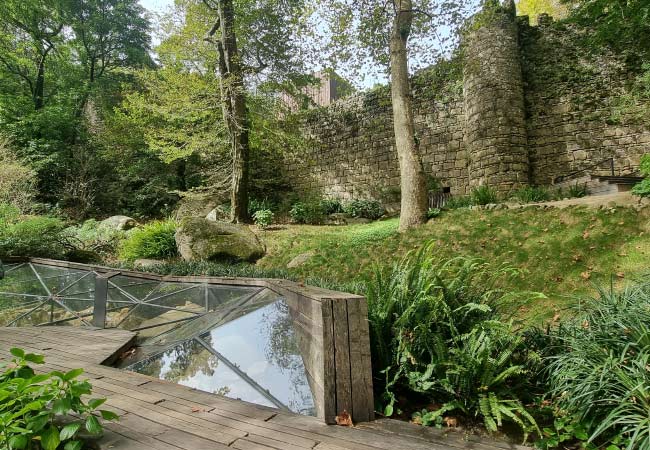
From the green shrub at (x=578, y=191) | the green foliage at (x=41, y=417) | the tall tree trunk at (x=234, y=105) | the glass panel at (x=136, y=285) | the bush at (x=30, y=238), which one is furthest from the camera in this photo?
the tall tree trunk at (x=234, y=105)

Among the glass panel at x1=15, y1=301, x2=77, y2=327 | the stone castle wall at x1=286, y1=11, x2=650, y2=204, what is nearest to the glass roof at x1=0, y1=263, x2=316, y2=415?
the glass panel at x1=15, y1=301, x2=77, y2=327

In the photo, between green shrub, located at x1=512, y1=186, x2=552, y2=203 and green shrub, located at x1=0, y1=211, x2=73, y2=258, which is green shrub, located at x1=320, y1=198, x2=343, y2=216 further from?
green shrub, located at x1=0, y1=211, x2=73, y2=258

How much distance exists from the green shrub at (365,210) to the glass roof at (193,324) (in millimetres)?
7543

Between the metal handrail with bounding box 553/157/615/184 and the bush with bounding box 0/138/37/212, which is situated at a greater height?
the bush with bounding box 0/138/37/212

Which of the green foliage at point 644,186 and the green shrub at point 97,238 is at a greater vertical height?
the green foliage at point 644,186

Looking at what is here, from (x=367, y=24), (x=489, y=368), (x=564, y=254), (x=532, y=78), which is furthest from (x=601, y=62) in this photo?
(x=489, y=368)

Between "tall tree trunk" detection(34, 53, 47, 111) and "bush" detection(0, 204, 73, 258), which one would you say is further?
"tall tree trunk" detection(34, 53, 47, 111)

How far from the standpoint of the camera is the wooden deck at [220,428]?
4.36 ft

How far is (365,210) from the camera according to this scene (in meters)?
11.3

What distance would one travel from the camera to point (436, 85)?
11.2m

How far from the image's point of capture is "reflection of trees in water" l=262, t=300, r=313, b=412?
172cm

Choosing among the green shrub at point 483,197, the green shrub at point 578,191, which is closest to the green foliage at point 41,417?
the green shrub at point 483,197

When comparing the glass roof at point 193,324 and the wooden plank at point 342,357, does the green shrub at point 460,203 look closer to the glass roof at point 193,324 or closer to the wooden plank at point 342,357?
the glass roof at point 193,324

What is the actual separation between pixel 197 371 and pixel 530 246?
16.7 feet
